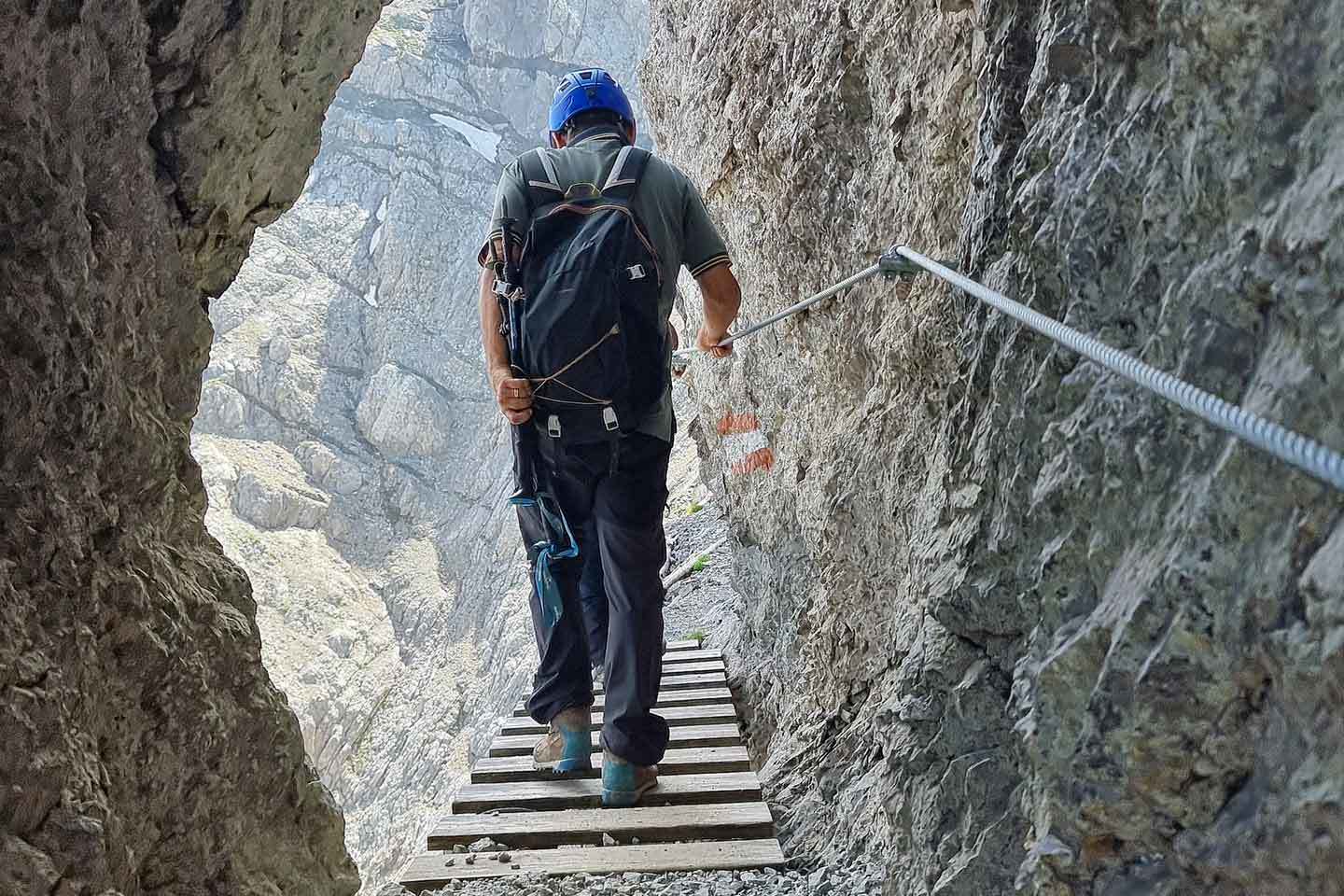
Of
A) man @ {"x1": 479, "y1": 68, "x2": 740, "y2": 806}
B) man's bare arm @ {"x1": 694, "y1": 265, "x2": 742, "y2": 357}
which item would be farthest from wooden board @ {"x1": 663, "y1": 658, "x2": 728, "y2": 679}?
man's bare arm @ {"x1": 694, "y1": 265, "x2": 742, "y2": 357}

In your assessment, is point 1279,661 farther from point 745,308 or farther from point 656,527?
point 745,308

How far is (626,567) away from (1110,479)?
6.38ft

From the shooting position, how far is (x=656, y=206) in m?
3.09

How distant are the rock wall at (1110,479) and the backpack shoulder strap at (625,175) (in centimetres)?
75

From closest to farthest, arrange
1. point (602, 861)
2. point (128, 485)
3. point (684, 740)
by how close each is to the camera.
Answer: point (128, 485) → point (602, 861) → point (684, 740)

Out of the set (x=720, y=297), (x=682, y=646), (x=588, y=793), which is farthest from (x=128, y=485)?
(x=682, y=646)

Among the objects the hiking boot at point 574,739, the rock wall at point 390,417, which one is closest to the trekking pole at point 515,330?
the hiking boot at point 574,739

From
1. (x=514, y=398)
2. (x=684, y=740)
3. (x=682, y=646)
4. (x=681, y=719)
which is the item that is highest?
(x=514, y=398)

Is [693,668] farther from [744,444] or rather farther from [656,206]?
[656,206]

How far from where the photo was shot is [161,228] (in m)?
2.03

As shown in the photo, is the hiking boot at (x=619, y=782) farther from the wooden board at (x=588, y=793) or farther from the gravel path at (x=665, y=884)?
the gravel path at (x=665, y=884)

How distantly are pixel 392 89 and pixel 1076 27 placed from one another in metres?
60.3

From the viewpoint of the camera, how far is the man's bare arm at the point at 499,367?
2.96 meters

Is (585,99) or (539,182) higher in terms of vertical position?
(585,99)
